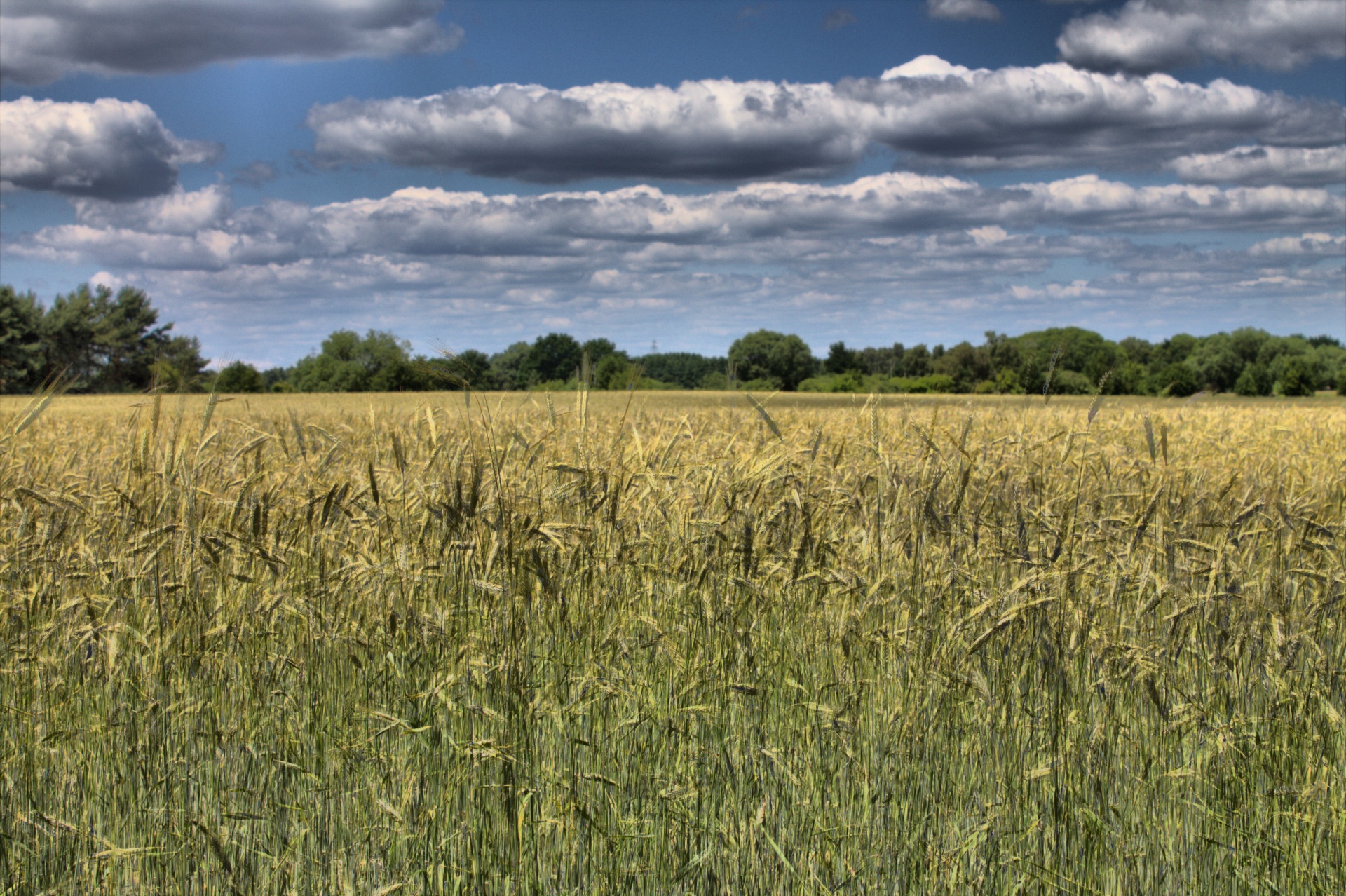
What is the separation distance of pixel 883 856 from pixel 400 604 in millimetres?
2135

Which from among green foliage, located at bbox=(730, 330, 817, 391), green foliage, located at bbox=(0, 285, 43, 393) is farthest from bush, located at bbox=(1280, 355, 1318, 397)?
green foliage, located at bbox=(0, 285, 43, 393)

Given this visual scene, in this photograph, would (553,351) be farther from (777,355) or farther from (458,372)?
(458,372)

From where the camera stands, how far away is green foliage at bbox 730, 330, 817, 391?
85.4 metres

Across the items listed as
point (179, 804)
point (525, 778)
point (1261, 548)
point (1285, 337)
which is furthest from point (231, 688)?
point (1285, 337)

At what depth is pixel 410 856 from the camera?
107 inches

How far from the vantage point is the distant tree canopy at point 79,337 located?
65.6 m

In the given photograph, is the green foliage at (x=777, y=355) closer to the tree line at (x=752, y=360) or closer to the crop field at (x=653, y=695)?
the tree line at (x=752, y=360)

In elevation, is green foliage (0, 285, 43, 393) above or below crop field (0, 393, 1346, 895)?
above

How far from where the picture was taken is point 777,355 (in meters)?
95.2

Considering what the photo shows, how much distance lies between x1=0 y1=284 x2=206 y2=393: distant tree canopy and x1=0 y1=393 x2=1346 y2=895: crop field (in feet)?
225

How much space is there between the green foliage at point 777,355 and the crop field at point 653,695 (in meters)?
75.4

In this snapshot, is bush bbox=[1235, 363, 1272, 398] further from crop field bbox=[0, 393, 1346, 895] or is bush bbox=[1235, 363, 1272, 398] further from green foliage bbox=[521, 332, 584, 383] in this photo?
crop field bbox=[0, 393, 1346, 895]

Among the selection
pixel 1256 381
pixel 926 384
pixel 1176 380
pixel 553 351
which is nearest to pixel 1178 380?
pixel 1176 380

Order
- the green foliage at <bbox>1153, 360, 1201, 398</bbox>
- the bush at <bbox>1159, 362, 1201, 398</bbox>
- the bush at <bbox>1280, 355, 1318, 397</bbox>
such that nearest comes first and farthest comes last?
the bush at <bbox>1159, 362, 1201, 398</bbox> < the green foliage at <bbox>1153, 360, 1201, 398</bbox> < the bush at <bbox>1280, 355, 1318, 397</bbox>
